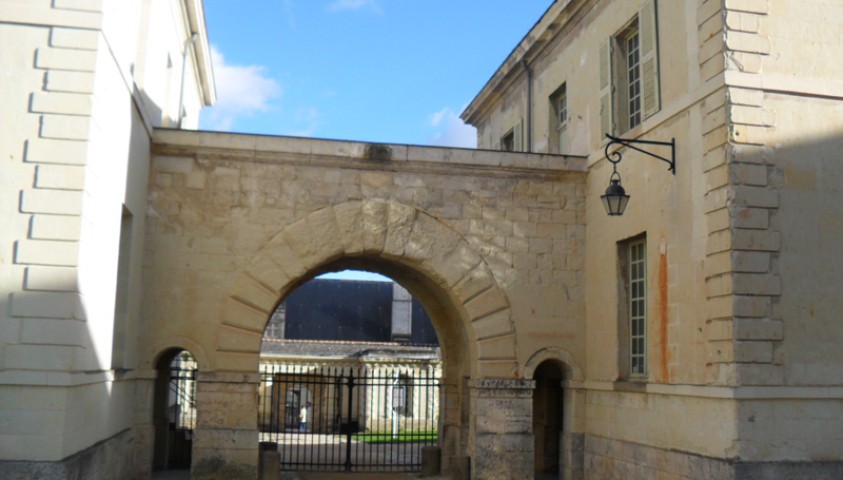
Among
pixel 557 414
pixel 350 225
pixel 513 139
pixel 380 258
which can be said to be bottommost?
pixel 557 414

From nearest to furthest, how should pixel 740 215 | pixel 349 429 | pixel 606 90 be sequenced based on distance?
pixel 740 215 < pixel 606 90 < pixel 349 429

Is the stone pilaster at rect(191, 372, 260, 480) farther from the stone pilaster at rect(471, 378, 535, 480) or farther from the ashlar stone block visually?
the ashlar stone block

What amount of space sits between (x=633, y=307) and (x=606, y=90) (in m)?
2.71

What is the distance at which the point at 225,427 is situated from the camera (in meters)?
10.0

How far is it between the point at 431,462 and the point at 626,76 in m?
5.87

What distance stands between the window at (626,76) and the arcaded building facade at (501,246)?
1.5 inches

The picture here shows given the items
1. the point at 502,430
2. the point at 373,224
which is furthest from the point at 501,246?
the point at 502,430

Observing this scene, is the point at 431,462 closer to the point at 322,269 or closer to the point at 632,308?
the point at 322,269

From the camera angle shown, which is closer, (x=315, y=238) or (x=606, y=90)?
(x=315, y=238)

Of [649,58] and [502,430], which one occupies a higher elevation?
[649,58]

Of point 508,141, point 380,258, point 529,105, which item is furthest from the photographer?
point 508,141

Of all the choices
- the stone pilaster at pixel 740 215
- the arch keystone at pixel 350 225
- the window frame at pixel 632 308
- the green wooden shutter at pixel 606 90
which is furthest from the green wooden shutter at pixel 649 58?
the arch keystone at pixel 350 225

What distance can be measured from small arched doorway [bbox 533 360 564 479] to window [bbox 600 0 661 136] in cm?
346

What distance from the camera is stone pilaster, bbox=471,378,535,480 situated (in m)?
10.5
